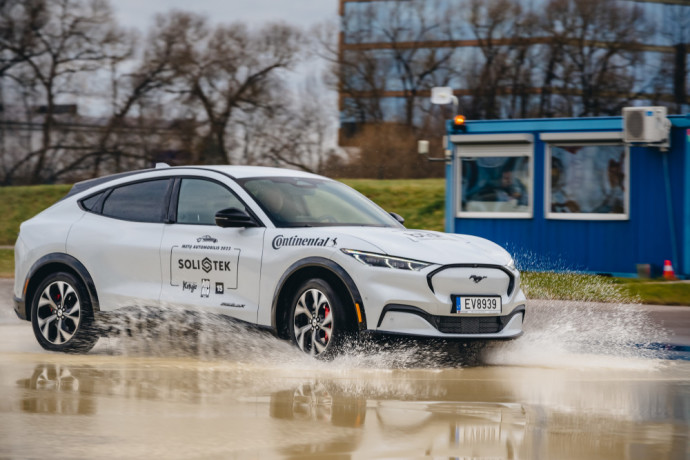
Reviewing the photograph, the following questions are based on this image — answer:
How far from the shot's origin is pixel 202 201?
31.8 feet

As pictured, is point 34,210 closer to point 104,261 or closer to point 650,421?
point 104,261

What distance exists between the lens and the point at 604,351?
10.2 m

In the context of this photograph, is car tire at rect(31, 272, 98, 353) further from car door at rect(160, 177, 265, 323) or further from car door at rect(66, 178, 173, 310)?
car door at rect(160, 177, 265, 323)

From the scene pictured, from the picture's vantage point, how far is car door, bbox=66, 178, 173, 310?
379 inches

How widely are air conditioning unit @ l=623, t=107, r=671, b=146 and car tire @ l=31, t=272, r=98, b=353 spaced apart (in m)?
11.6

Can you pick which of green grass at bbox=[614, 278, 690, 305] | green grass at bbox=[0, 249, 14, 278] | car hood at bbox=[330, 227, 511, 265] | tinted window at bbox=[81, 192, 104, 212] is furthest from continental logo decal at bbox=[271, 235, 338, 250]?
green grass at bbox=[0, 249, 14, 278]

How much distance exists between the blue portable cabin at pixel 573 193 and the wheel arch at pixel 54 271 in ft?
39.2

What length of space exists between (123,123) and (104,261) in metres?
29.2

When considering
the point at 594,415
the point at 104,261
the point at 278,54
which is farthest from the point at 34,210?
the point at 594,415

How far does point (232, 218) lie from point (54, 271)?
6.66 feet

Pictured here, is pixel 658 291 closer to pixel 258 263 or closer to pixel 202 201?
pixel 202 201

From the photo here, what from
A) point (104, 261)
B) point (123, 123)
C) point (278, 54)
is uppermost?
point (278, 54)

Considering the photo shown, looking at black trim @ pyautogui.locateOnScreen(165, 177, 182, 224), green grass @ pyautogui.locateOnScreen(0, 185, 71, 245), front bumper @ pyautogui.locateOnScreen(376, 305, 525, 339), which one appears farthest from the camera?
green grass @ pyautogui.locateOnScreen(0, 185, 71, 245)

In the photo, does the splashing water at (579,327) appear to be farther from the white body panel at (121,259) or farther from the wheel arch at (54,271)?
the wheel arch at (54,271)
